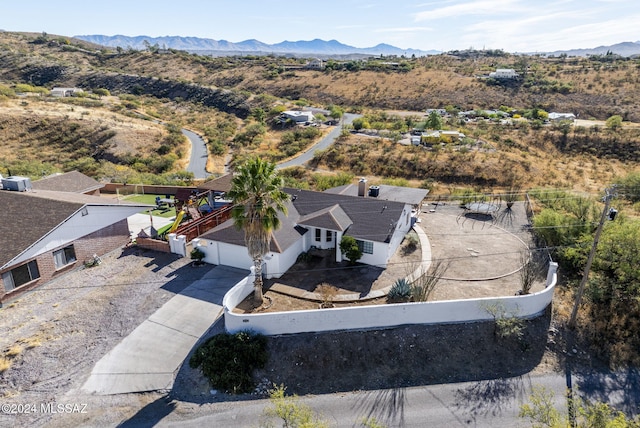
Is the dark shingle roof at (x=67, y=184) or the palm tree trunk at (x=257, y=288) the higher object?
the dark shingle roof at (x=67, y=184)

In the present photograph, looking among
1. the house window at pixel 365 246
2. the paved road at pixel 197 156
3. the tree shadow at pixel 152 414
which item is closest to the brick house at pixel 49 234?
the tree shadow at pixel 152 414

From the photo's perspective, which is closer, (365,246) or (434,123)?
(365,246)

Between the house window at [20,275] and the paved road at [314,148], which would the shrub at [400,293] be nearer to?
the house window at [20,275]

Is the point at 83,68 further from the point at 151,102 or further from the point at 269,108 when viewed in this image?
the point at 269,108

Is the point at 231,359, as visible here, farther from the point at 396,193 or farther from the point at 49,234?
the point at 396,193

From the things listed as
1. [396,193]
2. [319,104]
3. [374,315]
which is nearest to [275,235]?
[374,315]

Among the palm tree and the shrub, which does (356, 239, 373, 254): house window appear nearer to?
the shrub

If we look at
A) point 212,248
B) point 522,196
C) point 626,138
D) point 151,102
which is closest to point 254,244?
point 212,248
